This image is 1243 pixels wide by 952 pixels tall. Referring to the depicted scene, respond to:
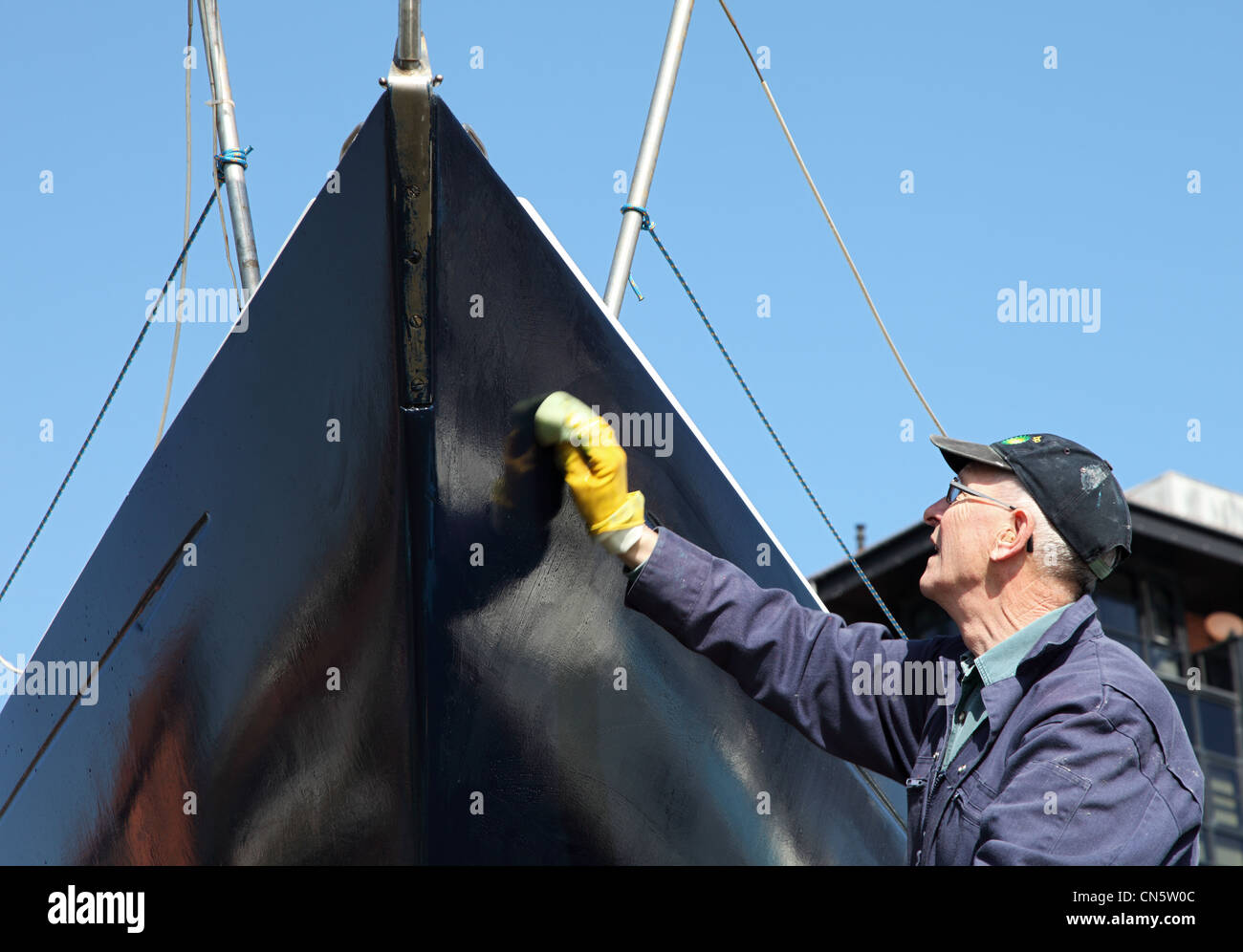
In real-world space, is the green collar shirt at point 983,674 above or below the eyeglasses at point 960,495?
below

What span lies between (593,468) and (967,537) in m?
0.69

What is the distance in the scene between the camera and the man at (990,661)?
220 centimetres

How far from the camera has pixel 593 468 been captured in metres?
2.77

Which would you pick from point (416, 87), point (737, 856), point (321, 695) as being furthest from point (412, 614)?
point (737, 856)

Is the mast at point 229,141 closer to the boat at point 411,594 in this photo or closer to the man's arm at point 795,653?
the boat at point 411,594

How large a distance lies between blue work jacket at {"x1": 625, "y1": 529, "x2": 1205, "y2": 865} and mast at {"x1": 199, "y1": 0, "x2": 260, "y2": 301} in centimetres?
212

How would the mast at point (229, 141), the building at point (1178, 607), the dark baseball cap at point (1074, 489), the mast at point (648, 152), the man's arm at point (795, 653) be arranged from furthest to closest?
the building at point (1178, 607) → the mast at point (229, 141) → the mast at point (648, 152) → the man's arm at point (795, 653) → the dark baseball cap at point (1074, 489)

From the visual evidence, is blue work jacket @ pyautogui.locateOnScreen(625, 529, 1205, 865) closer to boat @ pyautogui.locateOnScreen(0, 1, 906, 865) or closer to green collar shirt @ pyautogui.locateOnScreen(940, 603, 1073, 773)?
green collar shirt @ pyautogui.locateOnScreen(940, 603, 1073, 773)

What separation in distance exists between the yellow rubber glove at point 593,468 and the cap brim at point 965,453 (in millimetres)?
583

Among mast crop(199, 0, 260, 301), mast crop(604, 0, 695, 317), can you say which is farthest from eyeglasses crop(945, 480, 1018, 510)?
mast crop(199, 0, 260, 301)

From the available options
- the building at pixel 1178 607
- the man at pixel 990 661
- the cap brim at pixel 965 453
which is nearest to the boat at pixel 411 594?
the man at pixel 990 661

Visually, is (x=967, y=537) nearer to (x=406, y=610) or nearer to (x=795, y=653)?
(x=795, y=653)

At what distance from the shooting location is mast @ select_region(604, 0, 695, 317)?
13.0 ft
